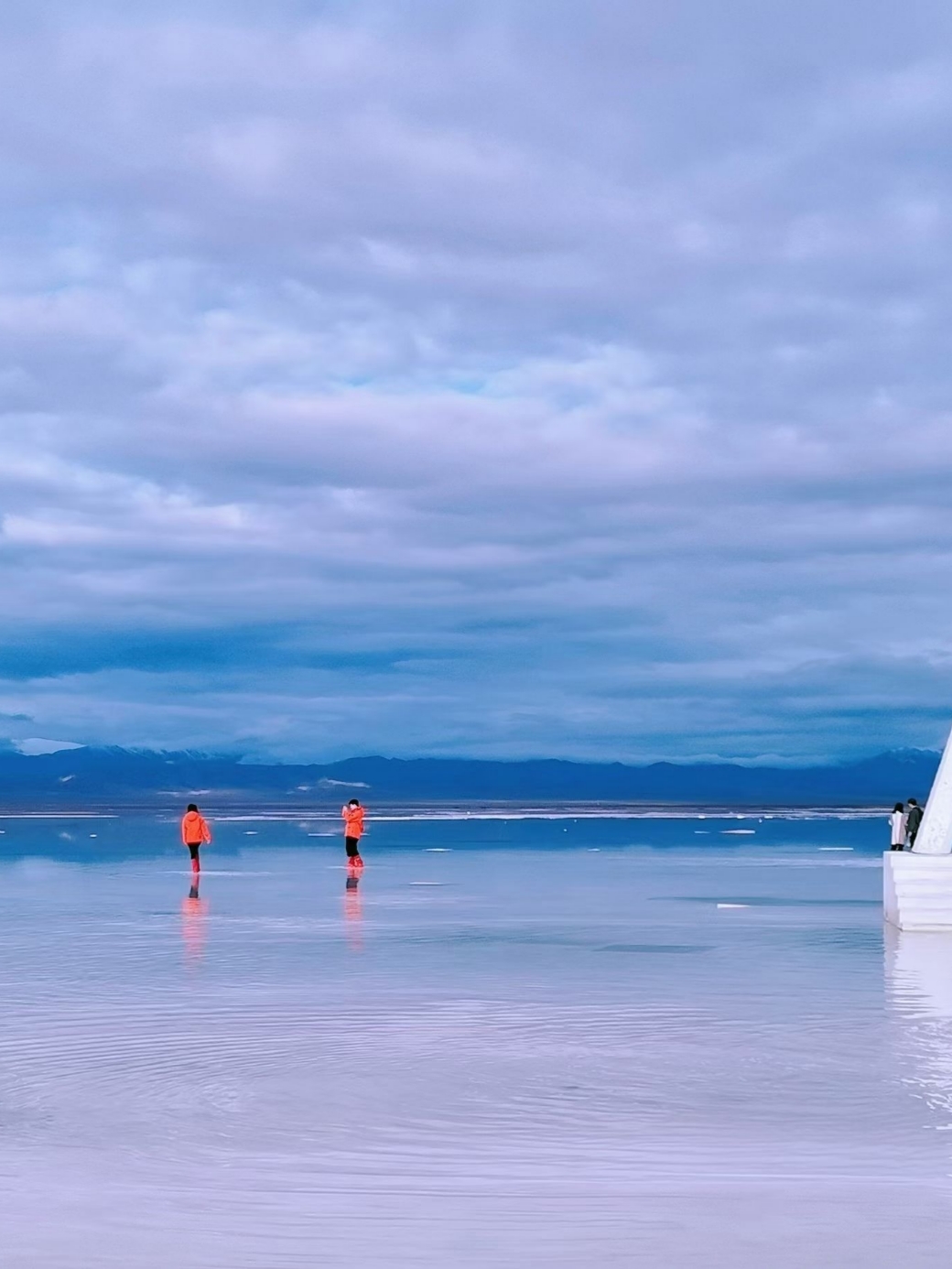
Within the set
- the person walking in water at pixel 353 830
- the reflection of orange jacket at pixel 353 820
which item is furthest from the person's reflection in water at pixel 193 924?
the reflection of orange jacket at pixel 353 820

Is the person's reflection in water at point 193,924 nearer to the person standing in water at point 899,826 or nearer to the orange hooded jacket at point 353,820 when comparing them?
the orange hooded jacket at point 353,820

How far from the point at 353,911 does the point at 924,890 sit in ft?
26.5

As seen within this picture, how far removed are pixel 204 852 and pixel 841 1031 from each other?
3347 centimetres

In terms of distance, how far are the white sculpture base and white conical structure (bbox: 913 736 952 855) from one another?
21 cm

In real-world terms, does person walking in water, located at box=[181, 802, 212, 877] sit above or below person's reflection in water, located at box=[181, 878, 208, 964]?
above

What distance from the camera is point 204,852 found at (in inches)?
1743

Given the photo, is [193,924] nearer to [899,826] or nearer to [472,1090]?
[899,826]

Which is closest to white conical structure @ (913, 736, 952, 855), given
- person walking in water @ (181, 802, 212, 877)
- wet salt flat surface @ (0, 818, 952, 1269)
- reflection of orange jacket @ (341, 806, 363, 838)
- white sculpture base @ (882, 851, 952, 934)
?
white sculpture base @ (882, 851, 952, 934)

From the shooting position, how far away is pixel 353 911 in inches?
931

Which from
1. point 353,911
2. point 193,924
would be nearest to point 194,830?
point 353,911

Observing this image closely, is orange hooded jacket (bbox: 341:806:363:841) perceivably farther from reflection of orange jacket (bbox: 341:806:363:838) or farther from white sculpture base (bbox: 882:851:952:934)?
white sculpture base (bbox: 882:851:952:934)

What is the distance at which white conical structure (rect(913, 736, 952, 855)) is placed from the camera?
2002 centimetres

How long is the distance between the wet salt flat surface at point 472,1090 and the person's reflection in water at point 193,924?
4.6 inches

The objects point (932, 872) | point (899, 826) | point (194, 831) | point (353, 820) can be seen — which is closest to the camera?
point (932, 872)
